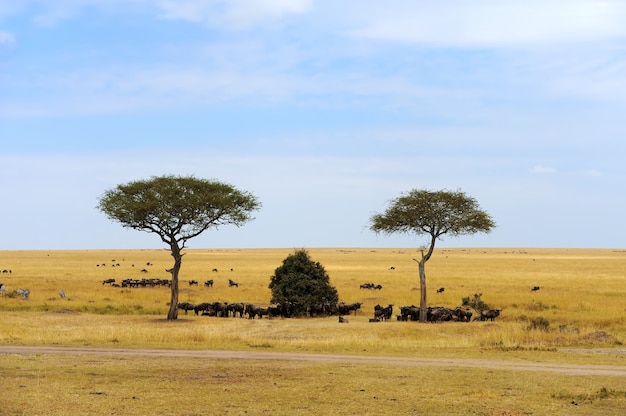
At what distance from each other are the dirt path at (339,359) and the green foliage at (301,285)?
19.6 meters

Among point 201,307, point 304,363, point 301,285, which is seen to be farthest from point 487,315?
point 304,363

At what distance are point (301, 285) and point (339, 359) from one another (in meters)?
22.2

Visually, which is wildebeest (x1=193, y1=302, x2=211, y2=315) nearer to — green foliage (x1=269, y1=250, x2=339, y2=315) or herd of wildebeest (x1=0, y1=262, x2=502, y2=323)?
herd of wildebeest (x1=0, y1=262, x2=502, y2=323)

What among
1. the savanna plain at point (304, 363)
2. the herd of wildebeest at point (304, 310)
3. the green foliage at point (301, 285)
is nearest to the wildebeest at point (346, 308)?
the herd of wildebeest at point (304, 310)

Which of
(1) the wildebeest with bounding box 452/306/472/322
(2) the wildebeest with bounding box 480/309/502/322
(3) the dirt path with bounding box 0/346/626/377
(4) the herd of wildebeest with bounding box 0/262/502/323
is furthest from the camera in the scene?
(4) the herd of wildebeest with bounding box 0/262/502/323

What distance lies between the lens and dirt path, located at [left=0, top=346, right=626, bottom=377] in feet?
73.8

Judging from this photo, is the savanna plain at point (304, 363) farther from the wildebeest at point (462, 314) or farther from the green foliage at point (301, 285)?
the wildebeest at point (462, 314)

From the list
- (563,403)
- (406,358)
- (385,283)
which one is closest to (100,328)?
(406,358)

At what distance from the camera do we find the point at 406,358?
82.3ft

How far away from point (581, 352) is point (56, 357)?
19.6 metres

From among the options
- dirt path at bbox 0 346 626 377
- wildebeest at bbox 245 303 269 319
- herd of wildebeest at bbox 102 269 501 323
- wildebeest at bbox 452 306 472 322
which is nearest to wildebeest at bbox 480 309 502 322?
herd of wildebeest at bbox 102 269 501 323

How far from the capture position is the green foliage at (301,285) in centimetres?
4656

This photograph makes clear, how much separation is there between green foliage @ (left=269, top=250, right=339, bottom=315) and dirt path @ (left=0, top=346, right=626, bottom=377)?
19562 millimetres

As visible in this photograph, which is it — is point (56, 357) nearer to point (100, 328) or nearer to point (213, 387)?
point (213, 387)
